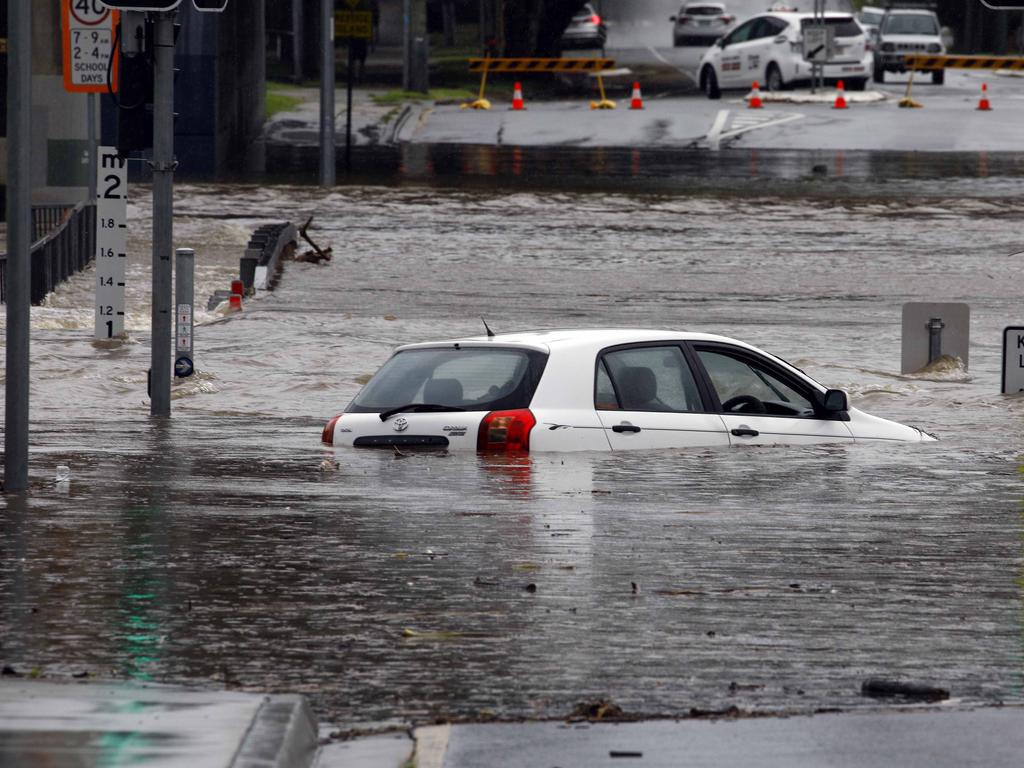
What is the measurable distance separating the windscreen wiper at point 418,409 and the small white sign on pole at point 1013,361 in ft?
23.2

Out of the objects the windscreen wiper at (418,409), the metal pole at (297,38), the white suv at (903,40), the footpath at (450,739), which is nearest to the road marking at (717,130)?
the white suv at (903,40)

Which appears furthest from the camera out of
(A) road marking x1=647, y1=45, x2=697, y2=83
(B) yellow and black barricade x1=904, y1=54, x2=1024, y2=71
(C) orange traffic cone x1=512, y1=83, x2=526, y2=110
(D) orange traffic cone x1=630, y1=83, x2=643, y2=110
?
(A) road marking x1=647, y1=45, x2=697, y2=83

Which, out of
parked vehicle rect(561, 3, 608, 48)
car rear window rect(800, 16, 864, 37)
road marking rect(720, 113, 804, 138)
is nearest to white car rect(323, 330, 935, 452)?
road marking rect(720, 113, 804, 138)

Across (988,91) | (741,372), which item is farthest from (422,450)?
(988,91)

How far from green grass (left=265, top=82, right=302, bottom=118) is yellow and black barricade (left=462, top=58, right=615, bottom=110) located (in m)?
4.31

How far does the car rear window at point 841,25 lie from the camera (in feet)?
163

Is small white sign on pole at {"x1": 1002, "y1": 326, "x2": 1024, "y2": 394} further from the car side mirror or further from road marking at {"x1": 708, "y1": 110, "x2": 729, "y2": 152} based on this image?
road marking at {"x1": 708, "y1": 110, "x2": 729, "y2": 152}

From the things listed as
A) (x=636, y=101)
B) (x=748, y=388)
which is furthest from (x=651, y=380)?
(x=636, y=101)

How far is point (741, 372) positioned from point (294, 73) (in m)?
47.2

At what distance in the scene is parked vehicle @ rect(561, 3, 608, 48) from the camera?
71.7 metres

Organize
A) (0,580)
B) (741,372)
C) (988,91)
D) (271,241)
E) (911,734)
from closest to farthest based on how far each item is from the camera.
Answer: (911,734), (0,580), (741,372), (271,241), (988,91)

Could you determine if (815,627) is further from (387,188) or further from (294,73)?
(294,73)

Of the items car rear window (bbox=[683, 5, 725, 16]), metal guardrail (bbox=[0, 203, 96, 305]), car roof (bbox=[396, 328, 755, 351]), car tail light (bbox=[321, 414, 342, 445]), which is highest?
car rear window (bbox=[683, 5, 725, 16])

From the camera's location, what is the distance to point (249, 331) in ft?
73.1
